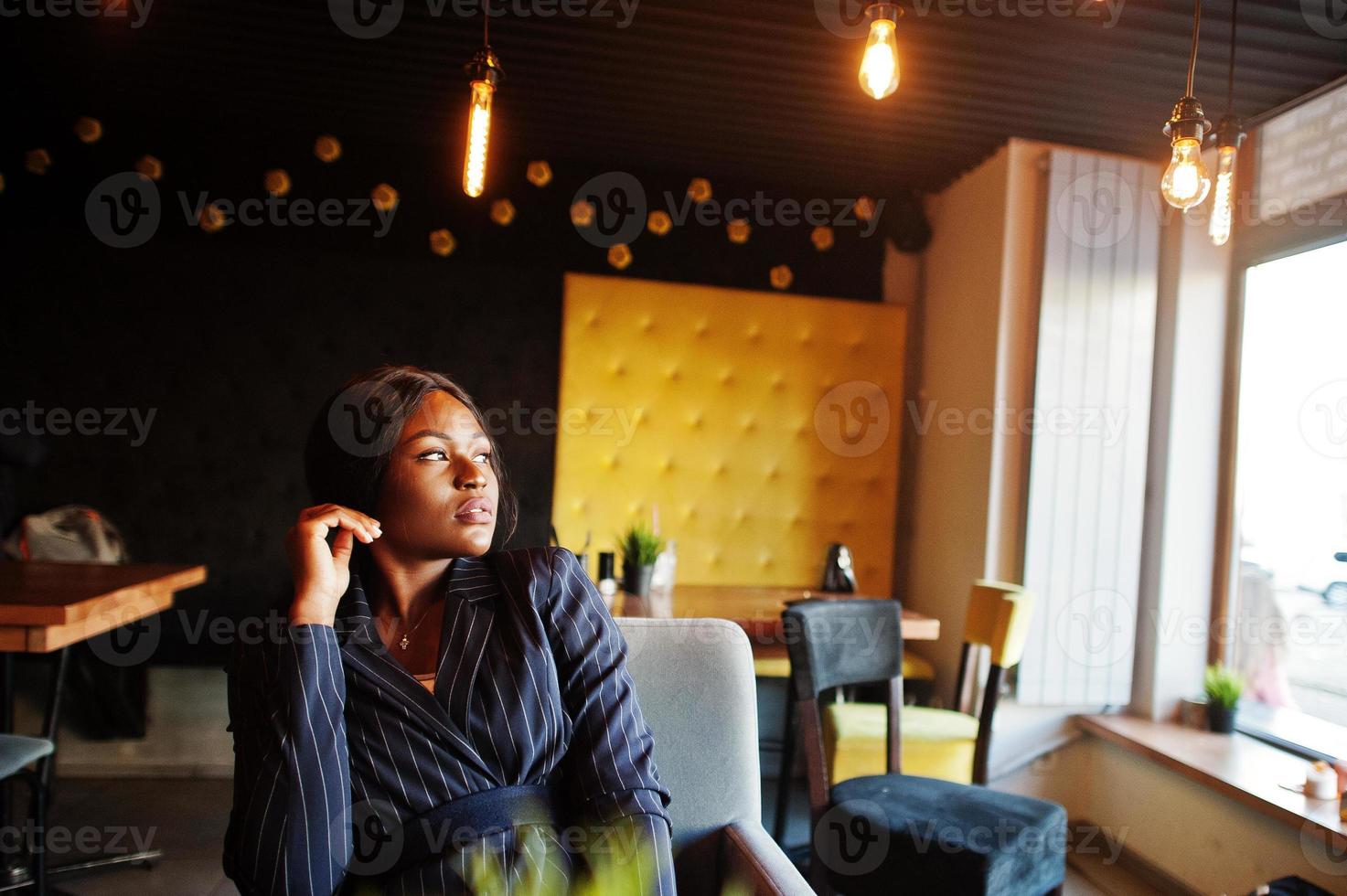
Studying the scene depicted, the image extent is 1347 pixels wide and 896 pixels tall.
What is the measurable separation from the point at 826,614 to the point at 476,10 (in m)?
2.15

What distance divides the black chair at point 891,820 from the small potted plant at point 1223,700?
153 cm

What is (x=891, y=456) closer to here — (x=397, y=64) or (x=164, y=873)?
(x=397, y=64)

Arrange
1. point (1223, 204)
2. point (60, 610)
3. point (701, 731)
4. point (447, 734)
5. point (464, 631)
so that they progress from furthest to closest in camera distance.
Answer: point (60, 610), point (1223, 204), point (701, 731), point (464, 631), point (447, 734)

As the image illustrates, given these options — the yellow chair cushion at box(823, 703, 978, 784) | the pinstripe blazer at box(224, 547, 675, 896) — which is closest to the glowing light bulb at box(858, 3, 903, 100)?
the pinstripe blazer at box(224, 547, 675, 896)

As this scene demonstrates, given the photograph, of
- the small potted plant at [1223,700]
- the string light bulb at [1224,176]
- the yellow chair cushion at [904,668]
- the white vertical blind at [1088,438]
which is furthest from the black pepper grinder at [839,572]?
the string light bulb at [1224,176]

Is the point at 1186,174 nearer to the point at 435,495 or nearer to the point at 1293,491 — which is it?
the point at 435,495

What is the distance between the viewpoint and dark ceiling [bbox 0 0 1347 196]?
2.81m

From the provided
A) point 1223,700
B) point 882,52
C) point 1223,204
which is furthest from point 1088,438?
point 882,52

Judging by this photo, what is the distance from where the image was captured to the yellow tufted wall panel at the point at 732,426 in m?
4.10

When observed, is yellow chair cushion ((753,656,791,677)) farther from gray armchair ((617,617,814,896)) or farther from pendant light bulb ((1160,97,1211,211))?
pendant light bulb ((1160,97,1211,211))

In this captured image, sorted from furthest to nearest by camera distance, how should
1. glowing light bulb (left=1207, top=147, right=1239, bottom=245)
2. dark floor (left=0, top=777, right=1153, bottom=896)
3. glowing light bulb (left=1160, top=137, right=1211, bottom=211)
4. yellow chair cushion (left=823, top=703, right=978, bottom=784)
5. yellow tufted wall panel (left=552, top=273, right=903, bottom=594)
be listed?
yellow tufted wall panel (left=552, top=273, right=903, bottom=594), yellow chair cushion (left=823, top=703, right=978, bottom=784), dark floor (left=0, top=777, right=1153, bottom=896), glowing light bulb (left=1207, top=147, right=1239, bottom=245), glowing light bulb (left=1160, top=137, right=1211, bottom=211)

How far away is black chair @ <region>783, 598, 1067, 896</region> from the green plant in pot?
1.13 metres

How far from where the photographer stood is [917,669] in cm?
387

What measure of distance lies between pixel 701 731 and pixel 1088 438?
2.71 m
